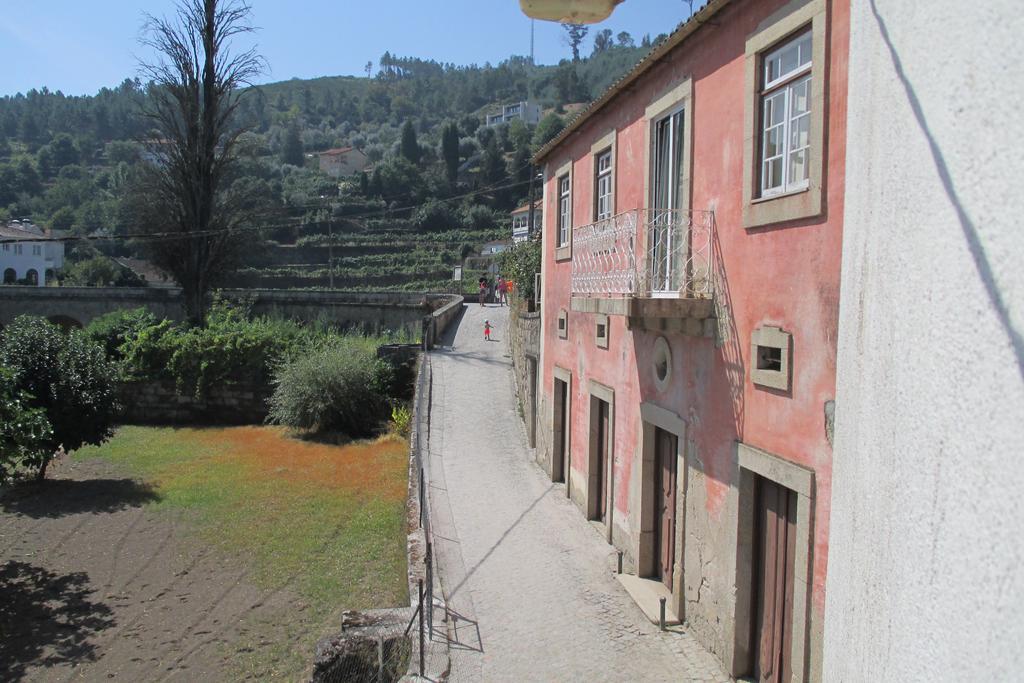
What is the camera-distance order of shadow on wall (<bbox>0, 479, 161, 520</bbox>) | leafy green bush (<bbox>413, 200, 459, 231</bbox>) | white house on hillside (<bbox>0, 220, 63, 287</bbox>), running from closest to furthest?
shadow on wall (<bbox>0, 479, 161, 520</bbox>) → white house on hillside (<bbox>0, 220, 63, 287</bbox>) → leafy green bush (<bbox>413, 200, 459, 231</bbox>)

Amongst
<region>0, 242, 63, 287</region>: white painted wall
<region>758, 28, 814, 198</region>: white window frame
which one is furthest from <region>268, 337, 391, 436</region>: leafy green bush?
<region>0, 242, 63, 287</region>: white painted wall

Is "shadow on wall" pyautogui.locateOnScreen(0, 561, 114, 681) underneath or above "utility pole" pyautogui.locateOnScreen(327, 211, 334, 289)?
underneath

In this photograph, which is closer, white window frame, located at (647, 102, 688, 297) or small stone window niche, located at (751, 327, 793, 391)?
small stone window niche, located at (751, 327, 793, 391)

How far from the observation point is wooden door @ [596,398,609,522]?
11.0m

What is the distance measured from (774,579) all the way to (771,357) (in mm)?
1756

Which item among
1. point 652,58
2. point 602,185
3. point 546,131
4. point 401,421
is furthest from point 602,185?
point 546,131

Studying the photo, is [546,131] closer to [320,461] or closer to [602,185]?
[320,461]

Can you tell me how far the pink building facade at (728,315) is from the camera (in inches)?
210

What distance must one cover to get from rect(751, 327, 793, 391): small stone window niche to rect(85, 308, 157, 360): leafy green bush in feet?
79.4

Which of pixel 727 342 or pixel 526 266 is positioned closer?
pixel 727 342

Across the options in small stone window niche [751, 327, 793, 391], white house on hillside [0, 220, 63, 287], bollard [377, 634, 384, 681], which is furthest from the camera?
white house on hillside [0, 220, 63, 287]

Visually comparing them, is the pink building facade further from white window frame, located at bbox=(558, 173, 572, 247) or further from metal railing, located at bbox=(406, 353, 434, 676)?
metal railing, located at bbox=(406, 353, 434, 676)

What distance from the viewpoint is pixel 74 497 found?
1570 centimetres

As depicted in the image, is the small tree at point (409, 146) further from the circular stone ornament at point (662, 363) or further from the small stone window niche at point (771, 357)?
the small stone window niche at point (771, 357)
